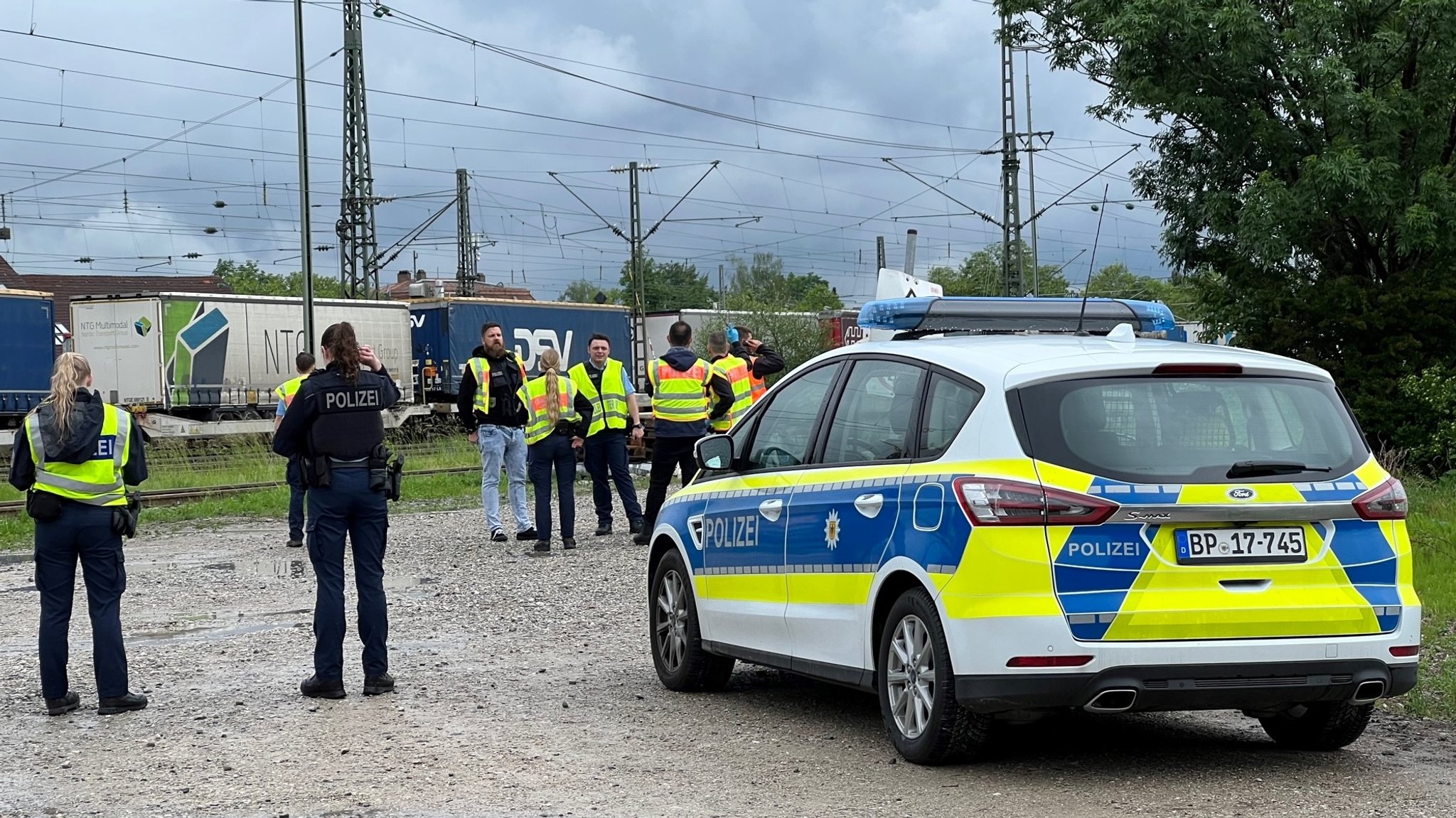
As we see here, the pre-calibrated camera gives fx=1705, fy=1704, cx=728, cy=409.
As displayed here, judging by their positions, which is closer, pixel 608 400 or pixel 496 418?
pixel 608 400

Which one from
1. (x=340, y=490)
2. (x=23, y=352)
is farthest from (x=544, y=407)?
(x=23, y=352)

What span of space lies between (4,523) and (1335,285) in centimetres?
1699

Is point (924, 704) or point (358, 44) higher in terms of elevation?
point (358, 44)

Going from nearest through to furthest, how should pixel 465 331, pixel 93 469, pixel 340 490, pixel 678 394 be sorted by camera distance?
pixel 93 469 < pixel 340 490 < pixel 678 394 < pixel 465 331

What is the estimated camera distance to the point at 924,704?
20.4 feet

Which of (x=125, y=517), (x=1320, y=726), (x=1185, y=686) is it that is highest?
(x=125, y=517)

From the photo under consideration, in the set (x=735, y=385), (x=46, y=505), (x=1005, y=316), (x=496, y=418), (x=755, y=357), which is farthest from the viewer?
(x=755, y=357)

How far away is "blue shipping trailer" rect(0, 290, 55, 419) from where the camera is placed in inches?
1404

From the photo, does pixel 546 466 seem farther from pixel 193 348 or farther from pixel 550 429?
pixel 193 348

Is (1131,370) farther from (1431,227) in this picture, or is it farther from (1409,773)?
(1431,227)

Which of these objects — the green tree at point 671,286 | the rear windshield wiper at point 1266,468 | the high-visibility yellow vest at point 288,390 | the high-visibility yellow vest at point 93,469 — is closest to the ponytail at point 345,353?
the high-visibility yellow vest at point 93,469

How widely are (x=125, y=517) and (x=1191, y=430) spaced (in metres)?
5.15

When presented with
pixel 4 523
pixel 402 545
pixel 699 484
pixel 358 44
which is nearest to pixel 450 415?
pixel 358 44

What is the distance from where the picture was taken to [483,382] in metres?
15.8
